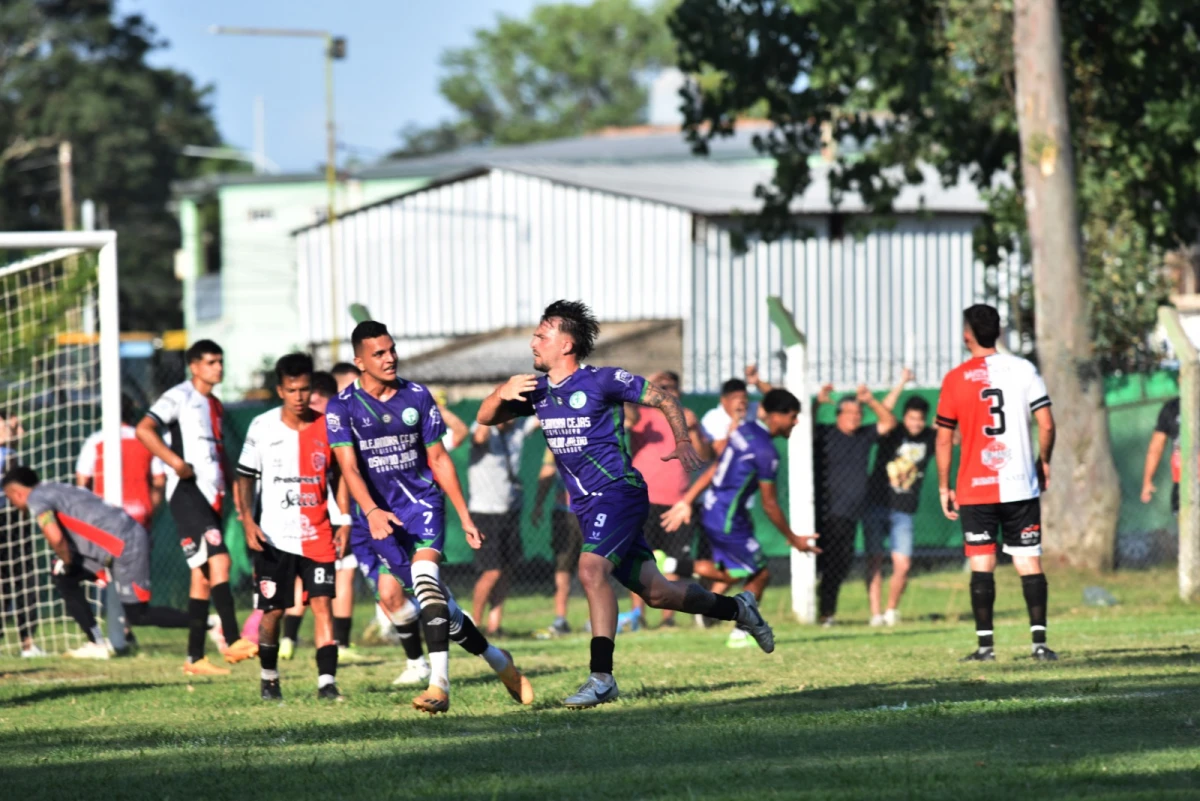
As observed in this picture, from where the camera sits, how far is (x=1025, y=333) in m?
25.6

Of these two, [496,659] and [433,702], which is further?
[496,659]

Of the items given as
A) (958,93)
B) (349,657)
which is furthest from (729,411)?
(958,93)

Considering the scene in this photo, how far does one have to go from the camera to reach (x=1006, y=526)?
1071cm

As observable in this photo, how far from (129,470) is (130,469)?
0.01 m

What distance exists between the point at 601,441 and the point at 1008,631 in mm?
6313

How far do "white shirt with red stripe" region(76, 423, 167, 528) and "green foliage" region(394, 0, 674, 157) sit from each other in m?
74.9

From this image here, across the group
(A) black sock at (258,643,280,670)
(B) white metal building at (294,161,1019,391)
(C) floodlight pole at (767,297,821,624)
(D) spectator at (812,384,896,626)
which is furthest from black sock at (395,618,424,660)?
(B) white metal building at (294,161,1019,391)

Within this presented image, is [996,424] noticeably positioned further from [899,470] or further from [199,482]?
[199,482]

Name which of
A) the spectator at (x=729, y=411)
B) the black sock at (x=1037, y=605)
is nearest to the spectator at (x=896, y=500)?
the spectator at (x=729, y=411)

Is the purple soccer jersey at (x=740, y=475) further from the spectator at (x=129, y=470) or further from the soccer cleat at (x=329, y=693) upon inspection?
the soccer cleat at (x=329, y=693)

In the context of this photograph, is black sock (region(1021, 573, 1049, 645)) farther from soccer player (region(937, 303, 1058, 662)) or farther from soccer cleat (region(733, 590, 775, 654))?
soccer cleat (region(733, 590, 775, 654))

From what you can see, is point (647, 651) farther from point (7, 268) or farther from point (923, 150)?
point (923, 150)

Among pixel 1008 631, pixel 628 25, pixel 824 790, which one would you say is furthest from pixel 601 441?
pixel 628 25

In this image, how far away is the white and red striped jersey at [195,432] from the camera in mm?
12000
